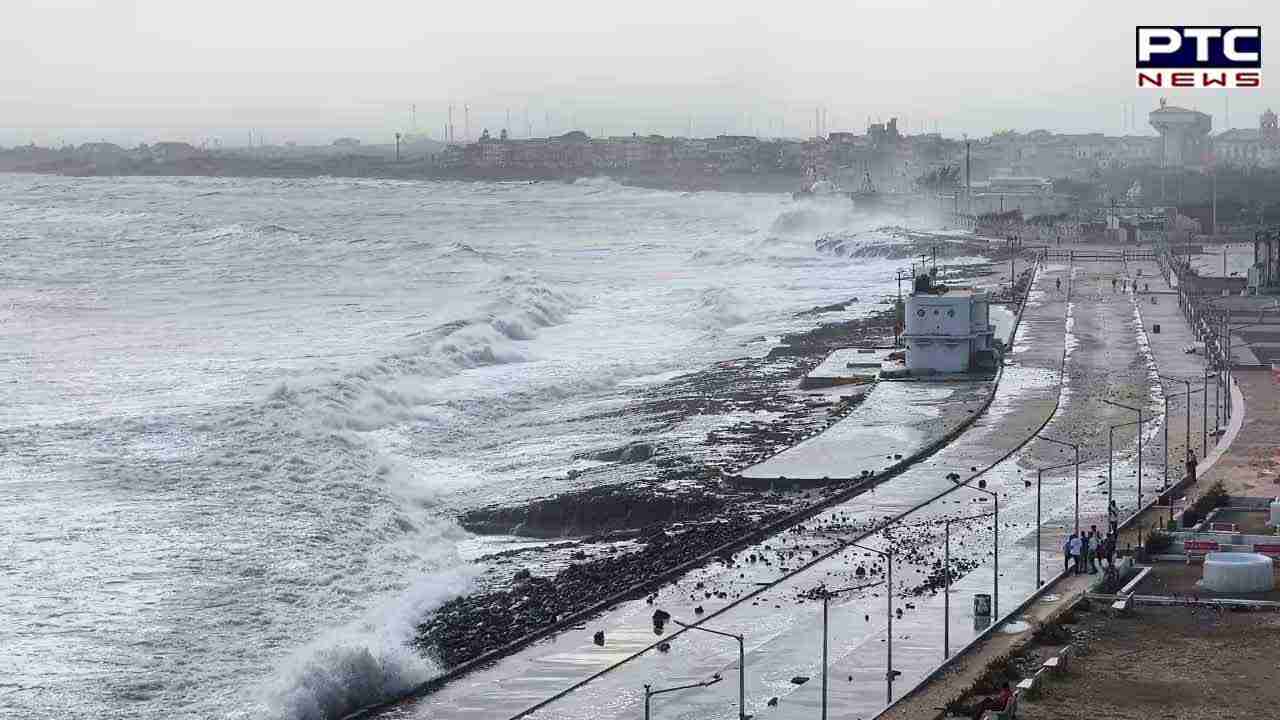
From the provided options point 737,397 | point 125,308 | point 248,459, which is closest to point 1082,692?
point 248,459

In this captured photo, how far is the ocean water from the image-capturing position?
94.7 ft

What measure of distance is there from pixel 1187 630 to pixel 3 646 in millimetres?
19209

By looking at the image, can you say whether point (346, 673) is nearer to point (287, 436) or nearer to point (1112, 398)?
point (287, 436)

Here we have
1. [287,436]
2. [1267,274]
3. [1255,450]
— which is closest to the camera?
[1255,450]

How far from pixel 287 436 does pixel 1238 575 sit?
25703 millimetres

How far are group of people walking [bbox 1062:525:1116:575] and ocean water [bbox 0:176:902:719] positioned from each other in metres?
11.0

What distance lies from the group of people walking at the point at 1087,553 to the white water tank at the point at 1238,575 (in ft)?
6.59

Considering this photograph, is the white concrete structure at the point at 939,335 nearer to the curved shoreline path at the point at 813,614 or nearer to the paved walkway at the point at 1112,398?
the paved walkway at the point at 1112,398

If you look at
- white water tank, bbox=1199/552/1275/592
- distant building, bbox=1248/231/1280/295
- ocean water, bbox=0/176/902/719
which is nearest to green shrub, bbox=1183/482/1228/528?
white water tank, bbox=1199/552/1275/592

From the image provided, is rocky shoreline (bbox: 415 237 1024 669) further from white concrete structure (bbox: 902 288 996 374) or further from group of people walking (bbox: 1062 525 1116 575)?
white concrete structure (bbox: 902 288 996 374)

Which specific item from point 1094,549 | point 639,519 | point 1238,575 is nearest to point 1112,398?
point 639,519

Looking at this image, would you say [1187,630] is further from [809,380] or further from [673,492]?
[809,380]

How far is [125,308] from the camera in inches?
3457

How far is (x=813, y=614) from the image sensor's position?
30.2 m
